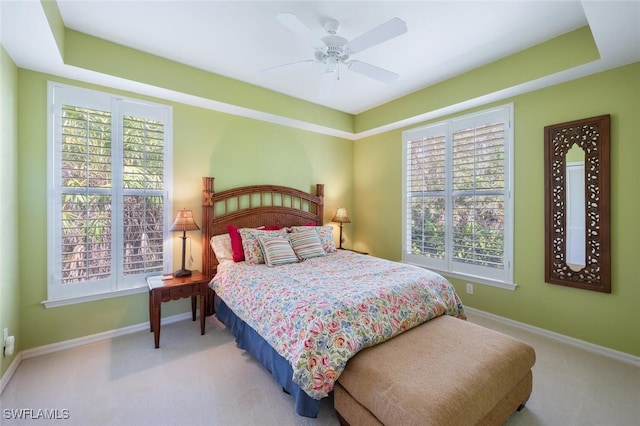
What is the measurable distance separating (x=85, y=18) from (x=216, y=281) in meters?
2.59

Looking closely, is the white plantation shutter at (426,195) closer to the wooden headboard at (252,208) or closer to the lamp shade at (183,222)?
the wooden headboard at (252,208)

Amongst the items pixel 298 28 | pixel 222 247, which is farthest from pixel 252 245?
pixel 298 28

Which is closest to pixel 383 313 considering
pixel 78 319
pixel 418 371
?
pixel 418 371

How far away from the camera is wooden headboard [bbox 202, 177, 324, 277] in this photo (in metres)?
3.31

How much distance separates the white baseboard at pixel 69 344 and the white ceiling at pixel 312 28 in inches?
98.3

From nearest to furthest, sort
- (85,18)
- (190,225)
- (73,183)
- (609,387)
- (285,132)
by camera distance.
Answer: (609,387), (85,18), (73,183), (190,225), (285,132)

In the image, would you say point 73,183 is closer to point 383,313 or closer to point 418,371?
point 383,313

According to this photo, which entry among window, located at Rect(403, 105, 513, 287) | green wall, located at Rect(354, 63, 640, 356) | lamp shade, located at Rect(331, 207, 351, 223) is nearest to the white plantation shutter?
window, located at Rect(403, 105, 513, 287)

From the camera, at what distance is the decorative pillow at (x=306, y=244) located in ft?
10.8

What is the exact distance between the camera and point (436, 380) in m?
1.41

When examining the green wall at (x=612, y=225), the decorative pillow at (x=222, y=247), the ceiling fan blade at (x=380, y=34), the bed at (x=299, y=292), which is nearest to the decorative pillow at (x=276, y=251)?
the bed at (x=299, y=292)

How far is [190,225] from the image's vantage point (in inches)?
116

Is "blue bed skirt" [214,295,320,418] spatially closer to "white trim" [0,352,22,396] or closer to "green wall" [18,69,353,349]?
"green wall" [18,69,353,349]

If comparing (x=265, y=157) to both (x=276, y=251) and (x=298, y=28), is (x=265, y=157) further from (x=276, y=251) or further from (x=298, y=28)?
(x=298, y=28)
